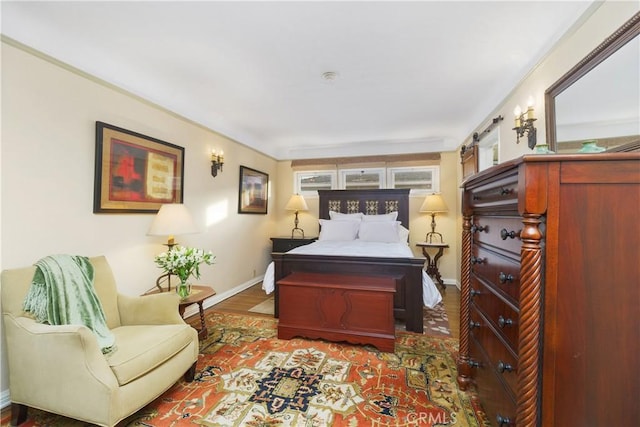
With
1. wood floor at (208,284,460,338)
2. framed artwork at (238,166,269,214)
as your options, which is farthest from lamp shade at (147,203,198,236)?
framed artwork at (238,166,269,214)

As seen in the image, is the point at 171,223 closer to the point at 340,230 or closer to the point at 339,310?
the point at 339,310

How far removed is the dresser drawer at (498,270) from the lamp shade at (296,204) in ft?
11.9

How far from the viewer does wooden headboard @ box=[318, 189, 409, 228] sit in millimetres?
4828

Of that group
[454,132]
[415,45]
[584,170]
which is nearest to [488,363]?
[584,170]

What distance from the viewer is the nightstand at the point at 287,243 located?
16.1ft

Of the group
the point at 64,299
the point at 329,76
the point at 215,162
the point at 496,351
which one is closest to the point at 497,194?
the point at 496,351

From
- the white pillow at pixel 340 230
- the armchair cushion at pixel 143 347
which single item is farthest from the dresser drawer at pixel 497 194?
the white pillow at pixel 340 230

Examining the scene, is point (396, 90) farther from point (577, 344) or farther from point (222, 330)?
point (222, 330)

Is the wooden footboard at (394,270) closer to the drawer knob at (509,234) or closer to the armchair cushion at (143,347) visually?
the armchair cushion at (143,347)

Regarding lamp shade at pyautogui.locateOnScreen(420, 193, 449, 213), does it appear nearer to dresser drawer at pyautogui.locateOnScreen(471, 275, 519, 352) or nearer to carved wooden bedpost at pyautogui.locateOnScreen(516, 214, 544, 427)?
dresser drawer at pyautogui.locateOnScreen(471, 275, 519, 352)

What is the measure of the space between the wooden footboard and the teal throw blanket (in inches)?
69.3

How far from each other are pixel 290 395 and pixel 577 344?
1.59 meters

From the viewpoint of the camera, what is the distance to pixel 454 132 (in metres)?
4.50

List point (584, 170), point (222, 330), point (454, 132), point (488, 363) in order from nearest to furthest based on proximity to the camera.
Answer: point (584, 170), point (488, 363), point (222, 330), point (454, 132)
